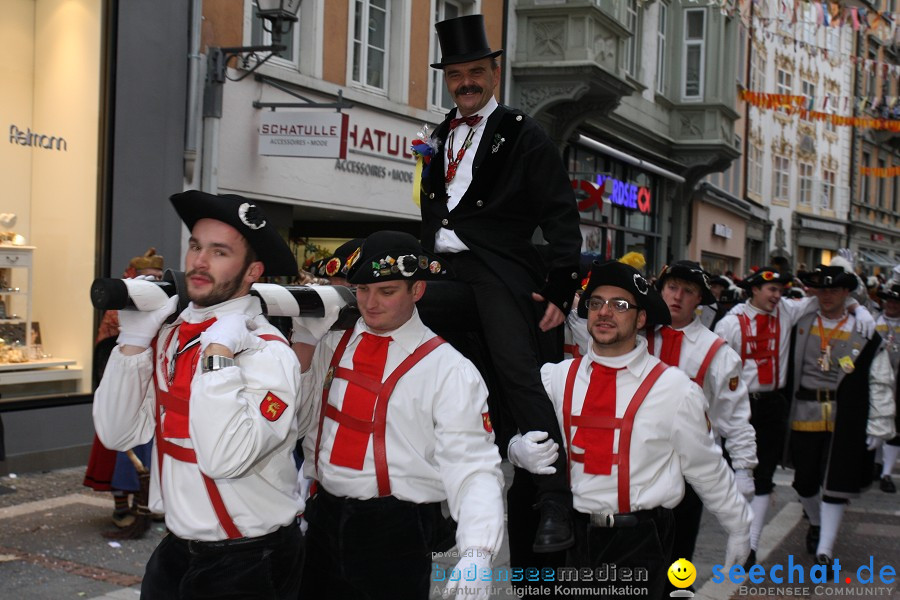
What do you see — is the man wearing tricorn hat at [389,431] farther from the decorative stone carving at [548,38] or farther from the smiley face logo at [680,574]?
the decorative stone carving at [548,38]

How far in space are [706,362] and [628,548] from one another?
66.8 inches

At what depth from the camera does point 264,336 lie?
3242mm

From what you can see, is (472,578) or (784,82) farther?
(784,82)

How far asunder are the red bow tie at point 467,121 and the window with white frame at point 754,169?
94.3 ft

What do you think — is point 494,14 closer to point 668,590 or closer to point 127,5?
point 127,5

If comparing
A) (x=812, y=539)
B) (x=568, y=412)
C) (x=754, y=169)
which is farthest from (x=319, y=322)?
(x=754, y=169)

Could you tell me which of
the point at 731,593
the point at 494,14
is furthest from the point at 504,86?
the point at 731,593

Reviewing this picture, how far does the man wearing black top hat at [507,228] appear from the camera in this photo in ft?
12.4

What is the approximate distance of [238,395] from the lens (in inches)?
117

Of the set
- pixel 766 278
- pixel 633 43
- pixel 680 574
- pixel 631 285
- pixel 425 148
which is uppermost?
pixel 633 43

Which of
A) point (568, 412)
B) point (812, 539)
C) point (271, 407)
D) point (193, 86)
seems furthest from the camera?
point (193, 86)

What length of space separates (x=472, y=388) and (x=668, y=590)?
2.60m

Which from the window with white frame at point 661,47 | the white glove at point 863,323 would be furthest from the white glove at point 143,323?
the window with white frame at point 661,47

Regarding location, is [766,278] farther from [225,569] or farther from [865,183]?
[865,183]
